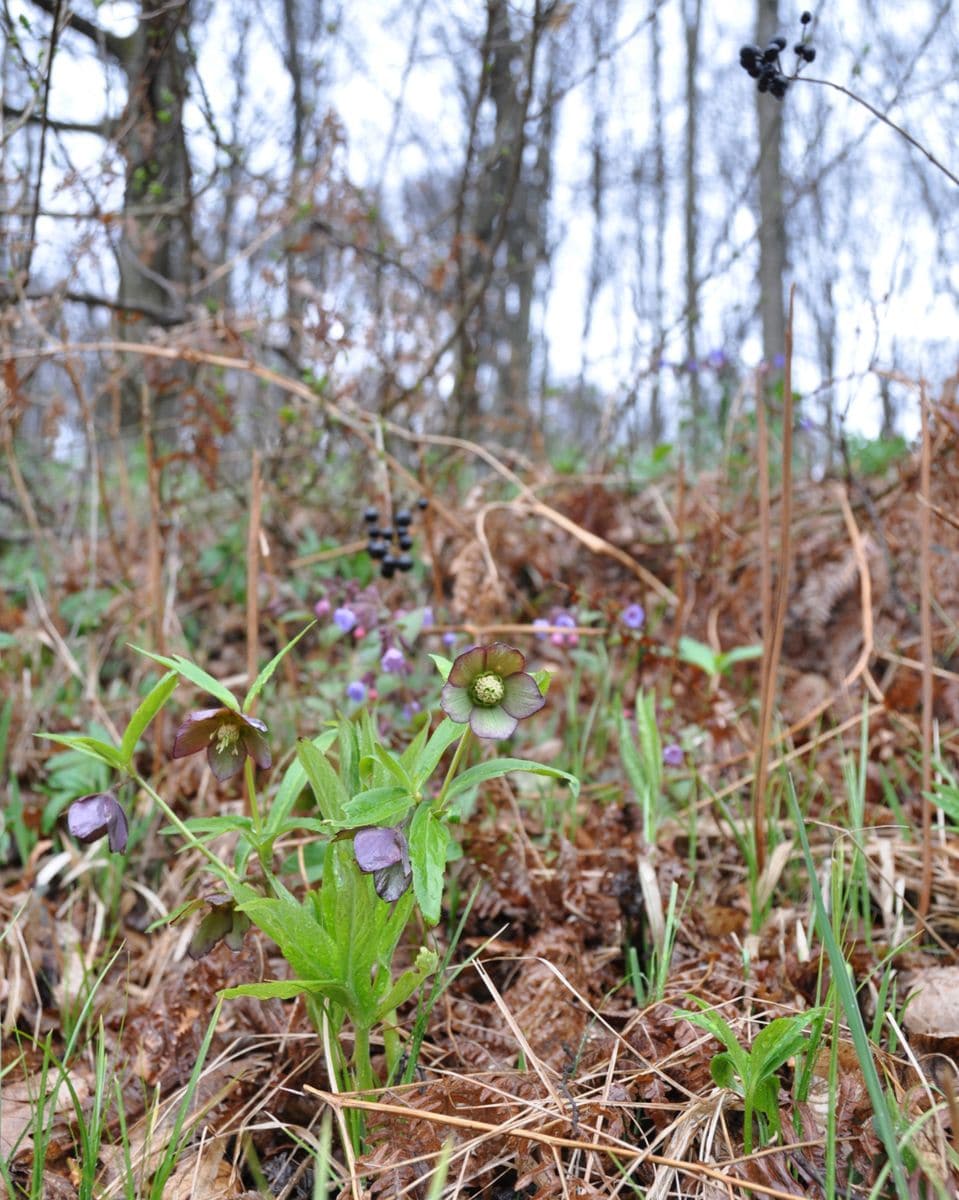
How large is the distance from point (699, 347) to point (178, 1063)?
8.45 metres

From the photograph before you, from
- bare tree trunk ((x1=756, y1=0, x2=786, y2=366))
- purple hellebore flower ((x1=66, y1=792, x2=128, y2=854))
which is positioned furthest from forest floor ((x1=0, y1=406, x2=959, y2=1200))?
bare tree trunk ((x1=756, y1=0, x2=786, y2=366))

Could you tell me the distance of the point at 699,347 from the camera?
8.61 meters

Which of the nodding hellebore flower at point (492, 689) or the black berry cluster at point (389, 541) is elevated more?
the black berry cluster at point (389, 541)

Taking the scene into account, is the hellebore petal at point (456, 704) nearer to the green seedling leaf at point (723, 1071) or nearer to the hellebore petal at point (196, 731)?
the hellebore petal at point (196, 731)

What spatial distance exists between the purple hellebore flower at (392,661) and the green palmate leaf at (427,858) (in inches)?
36.5

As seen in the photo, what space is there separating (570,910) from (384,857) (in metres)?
0.74

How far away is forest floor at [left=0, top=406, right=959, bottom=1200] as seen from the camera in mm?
1034

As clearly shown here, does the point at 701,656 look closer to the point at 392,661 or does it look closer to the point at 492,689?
the point at 392,661

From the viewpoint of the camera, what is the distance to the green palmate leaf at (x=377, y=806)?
3.26ft

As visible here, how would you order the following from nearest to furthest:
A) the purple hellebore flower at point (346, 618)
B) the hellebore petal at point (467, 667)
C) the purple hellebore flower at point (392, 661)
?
the hellebore petal at point (467, 667) → the purple hellebore flower at point (392, 661) → the purple hellebore flower at point (346, 618)

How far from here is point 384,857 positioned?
958mm

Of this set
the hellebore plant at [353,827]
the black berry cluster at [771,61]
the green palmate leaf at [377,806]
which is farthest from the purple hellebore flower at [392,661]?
the black berry cluster at [771,61]

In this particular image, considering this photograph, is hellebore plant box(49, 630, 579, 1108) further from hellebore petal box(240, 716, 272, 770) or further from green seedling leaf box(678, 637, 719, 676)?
green seedling leaf box(678, 637, 719, 676)

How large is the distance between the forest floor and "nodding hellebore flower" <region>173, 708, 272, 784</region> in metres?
0.29
